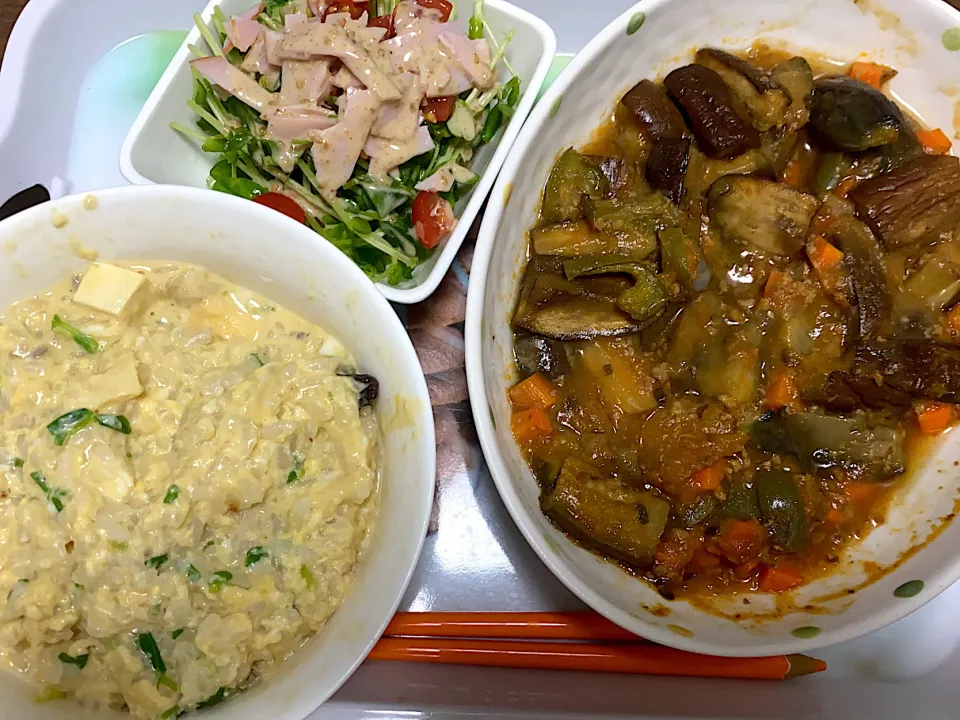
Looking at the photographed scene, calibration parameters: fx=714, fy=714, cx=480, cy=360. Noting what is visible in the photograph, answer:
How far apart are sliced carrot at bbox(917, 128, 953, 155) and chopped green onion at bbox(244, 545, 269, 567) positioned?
197cm

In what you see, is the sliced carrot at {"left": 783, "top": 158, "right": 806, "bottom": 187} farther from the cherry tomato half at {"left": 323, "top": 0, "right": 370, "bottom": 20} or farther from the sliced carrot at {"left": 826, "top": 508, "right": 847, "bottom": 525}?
the cherry tomato half at {"left": 323, "top": 0, "right": 370, "bottom": 20}

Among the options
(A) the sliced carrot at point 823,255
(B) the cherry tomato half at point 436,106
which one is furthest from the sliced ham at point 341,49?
(A) the sliced carrot at point 823,255

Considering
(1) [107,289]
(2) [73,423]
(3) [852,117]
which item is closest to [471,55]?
(3) [852,117]

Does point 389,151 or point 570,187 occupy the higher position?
point 570,187

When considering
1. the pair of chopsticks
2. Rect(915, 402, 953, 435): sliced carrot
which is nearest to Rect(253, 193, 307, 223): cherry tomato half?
the pair of chopsticks

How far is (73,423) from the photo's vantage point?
4.67 feet

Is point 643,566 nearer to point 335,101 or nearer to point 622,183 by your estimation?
point 622,183

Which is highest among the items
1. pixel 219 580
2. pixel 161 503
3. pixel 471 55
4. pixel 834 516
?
pixel 471 55

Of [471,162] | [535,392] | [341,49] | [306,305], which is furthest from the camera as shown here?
[471,162]

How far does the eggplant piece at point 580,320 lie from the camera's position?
1670 millimetres

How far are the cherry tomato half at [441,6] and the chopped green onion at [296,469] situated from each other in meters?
1.29

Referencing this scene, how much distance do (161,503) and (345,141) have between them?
100cm

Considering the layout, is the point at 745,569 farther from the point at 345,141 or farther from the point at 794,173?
the point at 345,141

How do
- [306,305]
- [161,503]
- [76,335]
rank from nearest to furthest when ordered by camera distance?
[161,503] < [76,335] < [306,305]
